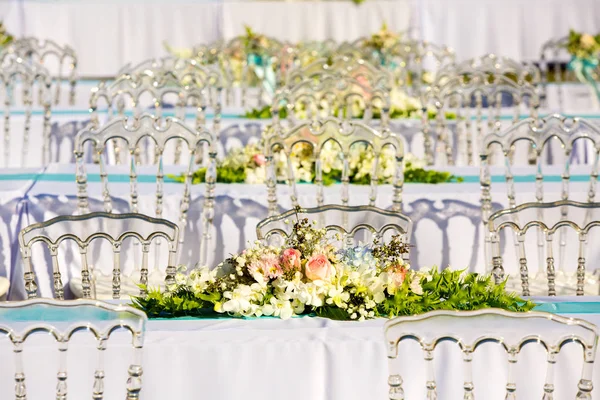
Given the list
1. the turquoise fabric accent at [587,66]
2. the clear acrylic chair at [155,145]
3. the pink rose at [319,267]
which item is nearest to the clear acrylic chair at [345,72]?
the clear acrylic chair at [155,145]

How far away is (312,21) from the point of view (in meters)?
11.1

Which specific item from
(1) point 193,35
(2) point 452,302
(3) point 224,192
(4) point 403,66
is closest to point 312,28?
(1) point 193,35

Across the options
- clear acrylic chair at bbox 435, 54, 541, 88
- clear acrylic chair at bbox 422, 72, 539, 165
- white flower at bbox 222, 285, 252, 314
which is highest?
clear acrylic chair at bbox 435, 54, 541, 88

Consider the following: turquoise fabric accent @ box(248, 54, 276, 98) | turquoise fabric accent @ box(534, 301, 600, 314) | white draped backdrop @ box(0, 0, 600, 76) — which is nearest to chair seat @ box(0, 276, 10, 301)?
turquoise fabric accent @ box(534, 301, 600, 314)

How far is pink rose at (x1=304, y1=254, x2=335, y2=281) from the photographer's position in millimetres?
2553

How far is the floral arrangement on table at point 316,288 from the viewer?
2584 millimetres

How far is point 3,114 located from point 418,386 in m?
4.64

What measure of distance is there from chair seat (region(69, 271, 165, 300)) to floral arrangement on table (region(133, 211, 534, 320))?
1.17m

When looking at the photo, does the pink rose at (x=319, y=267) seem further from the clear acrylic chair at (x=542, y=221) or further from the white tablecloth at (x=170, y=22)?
the white tablecloth at (x=170, y=22)

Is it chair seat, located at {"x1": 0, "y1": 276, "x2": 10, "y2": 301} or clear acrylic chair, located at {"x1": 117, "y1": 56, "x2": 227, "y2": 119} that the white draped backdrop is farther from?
chair seat, located at {"x1": 0, "y1": 276, "x2": 10, "y2": 301}

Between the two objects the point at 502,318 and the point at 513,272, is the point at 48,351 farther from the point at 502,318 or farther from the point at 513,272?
the point at 513,272

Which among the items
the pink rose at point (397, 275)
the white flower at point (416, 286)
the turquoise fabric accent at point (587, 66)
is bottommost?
the white flower at point (416, 286)

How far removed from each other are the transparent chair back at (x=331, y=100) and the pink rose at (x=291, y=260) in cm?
262

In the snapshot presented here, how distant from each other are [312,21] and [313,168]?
270 inches
